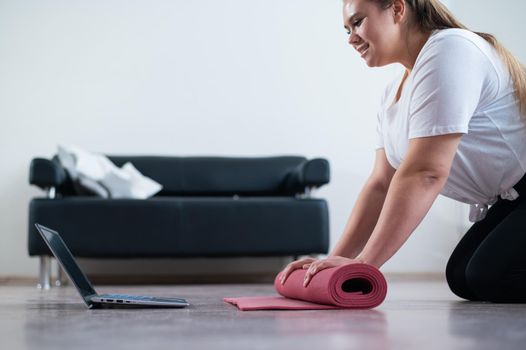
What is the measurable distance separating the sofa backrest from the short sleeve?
2744 mm

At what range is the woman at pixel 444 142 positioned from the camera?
172cm

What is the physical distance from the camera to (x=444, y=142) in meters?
1.72

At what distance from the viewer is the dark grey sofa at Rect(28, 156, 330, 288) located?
12.4 ft

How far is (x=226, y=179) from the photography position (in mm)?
4512

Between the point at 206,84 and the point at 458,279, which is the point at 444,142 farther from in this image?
the point at 206,84

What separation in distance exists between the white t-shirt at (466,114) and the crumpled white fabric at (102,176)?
2.25 metres

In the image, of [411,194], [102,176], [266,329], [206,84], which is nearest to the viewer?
[266,329]

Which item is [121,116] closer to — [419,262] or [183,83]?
[183,83]

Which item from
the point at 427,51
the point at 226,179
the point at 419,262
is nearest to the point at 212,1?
the point at 226,179

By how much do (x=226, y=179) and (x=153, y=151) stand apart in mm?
566

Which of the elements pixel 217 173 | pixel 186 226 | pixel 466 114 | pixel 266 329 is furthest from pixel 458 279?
pixel 217 173

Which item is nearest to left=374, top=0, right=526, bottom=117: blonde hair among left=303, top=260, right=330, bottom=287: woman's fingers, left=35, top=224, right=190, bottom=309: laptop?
left=303, top=260, right=330, bottom=287: woman's fingers

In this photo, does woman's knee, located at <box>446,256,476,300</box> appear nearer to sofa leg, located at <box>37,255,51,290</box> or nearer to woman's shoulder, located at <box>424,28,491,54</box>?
woman's shoulder, located at <box>424,28,491,54</box>

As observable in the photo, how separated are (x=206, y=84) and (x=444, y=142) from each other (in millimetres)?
3246
